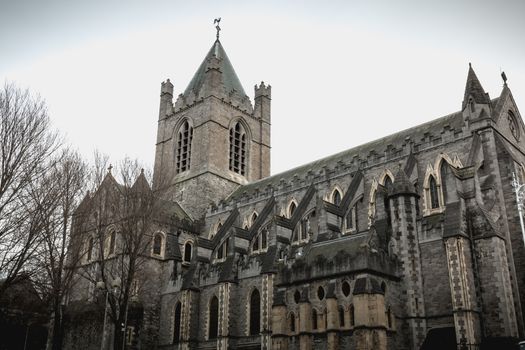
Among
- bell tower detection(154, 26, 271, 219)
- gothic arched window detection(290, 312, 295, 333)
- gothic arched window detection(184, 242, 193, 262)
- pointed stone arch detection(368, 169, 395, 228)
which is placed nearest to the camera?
gothic arched window detection(290, 312, 295, 333)

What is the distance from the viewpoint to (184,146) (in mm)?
51781

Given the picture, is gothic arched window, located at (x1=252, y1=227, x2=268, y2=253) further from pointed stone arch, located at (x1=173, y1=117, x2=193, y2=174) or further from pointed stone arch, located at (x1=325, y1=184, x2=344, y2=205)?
pointed stone arch, located at (x1=173, y1=117, x2=193, y2=174)

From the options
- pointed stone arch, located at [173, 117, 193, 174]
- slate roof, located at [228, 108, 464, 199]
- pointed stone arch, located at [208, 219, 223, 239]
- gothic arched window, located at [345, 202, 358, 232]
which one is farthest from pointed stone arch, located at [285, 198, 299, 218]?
pointed stone arch, located at [173, 117, 193, 174]

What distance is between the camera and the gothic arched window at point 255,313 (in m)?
32.8

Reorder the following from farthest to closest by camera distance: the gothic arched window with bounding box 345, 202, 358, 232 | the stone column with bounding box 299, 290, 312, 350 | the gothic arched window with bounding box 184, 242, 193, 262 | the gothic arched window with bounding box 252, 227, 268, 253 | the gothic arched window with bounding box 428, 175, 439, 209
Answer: the gothic arched window with bounding box 184, 242, 193, 262, the gothic arched window with bounding box 252, 227, 268, 253, the gothic arched window with bounding box 345, 202, 358, 232, the gothic arched window with bounding box 428, 175, 439, 209, the stone column with bounding box 299, 290, 312, 350

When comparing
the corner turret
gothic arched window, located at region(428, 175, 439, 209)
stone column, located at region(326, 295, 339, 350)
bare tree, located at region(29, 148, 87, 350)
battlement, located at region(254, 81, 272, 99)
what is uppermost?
battlement, located at region(254, 81, 272, 99)

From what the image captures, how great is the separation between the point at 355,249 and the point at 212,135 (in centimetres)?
2593

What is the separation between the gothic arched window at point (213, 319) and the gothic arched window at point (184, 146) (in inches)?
683

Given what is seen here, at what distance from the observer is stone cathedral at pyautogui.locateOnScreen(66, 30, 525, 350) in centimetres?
2488

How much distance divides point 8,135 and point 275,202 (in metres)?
24.2

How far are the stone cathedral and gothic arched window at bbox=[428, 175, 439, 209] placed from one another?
0.24 ft

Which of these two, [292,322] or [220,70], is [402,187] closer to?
[292,322]

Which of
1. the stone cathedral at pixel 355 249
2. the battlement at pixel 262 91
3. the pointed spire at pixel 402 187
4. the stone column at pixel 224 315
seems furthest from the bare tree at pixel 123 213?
the battlement at pixel 262 91

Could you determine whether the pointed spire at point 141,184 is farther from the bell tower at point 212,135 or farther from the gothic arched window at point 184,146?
the gothic arched window at point 184,146
